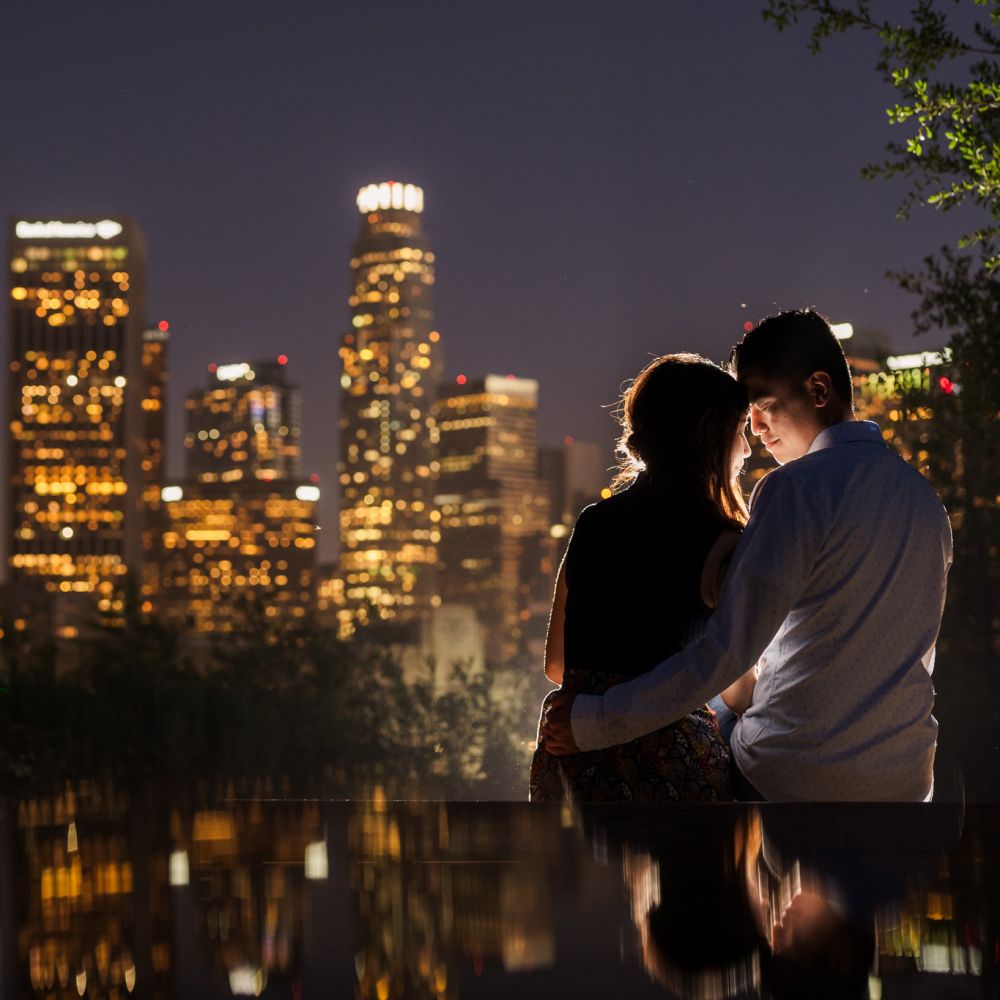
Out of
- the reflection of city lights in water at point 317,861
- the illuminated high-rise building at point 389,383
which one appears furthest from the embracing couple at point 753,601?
the illuminated high-rise building at point 389,383

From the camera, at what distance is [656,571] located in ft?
7.04

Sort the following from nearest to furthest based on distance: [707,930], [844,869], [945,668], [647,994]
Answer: [647,994]
[707,930]
[844,869]
[945,668]

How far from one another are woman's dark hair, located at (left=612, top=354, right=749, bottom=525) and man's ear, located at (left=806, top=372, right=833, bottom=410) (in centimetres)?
11

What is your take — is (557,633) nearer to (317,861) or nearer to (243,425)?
(317,861)

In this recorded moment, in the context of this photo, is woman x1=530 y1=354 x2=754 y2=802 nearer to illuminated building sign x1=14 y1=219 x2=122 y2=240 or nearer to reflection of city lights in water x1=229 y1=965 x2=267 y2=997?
reflection of city lights in water x1=229 y1=965 x2=267 y2=997

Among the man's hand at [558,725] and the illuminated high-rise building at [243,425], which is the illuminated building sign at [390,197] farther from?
the man's hand at [558,725]

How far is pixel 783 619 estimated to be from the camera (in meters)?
1.93

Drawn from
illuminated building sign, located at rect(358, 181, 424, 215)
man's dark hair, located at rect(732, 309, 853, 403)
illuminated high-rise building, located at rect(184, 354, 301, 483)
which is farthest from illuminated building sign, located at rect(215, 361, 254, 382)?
man's dark hair, located at rect(732, 309, 853, 403)

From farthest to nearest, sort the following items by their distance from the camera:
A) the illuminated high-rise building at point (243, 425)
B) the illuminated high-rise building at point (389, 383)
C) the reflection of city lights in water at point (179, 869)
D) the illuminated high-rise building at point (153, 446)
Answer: the illuminated high-rise building at point (243, 425) < the illuminated high-rise building at point (389, 383) < the illuminated high-rise building at point (153, 446) < the reflection of city lights in water at point (179, 869)

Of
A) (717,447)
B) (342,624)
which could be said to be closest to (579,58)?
(342,624)

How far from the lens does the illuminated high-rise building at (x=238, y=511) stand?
139625 mm

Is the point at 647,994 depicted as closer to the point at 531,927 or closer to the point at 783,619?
the point at 531,927

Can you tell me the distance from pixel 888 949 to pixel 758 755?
1430 millimetres

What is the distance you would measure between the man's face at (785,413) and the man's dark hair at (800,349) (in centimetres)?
2
